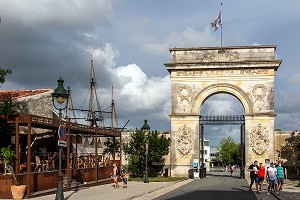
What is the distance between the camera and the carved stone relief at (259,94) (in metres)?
39.7

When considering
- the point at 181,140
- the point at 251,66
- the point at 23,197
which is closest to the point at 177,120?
the point at 181,140

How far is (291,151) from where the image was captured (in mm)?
39000

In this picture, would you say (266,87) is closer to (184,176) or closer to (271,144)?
(271,144)

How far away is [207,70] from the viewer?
4047 centimetres

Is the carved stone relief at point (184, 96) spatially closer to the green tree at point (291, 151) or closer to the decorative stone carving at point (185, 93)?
the decorative stone carving at point (185, 93)

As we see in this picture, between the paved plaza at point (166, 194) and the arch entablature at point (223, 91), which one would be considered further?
the arch entablature at point (223, 91)

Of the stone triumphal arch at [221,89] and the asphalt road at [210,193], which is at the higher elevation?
the stone triumphal arch at [221,89]

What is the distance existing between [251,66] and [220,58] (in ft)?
8.68

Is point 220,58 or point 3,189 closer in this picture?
point 3,189

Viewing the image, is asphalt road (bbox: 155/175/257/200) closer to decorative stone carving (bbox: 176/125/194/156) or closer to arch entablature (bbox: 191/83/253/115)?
decorative stone carving (bbox: 176/125/194/156)

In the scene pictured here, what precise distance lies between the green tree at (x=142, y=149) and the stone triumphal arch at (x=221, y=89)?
1972 mm

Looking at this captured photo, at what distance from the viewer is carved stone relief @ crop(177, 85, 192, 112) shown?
4072 centimetres

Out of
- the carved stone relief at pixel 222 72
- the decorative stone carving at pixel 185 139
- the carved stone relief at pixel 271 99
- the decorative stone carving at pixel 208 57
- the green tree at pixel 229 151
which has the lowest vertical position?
the green tree at pixel 229 151

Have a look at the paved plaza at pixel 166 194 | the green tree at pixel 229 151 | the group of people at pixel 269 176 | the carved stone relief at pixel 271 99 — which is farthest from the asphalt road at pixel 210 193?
the green tree at pixel 229 151
